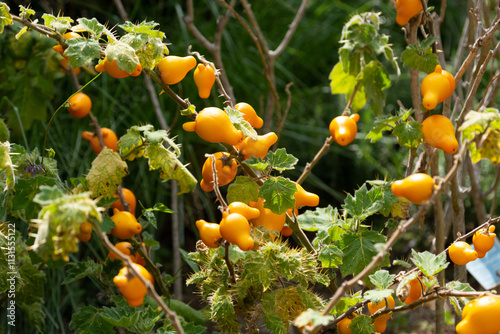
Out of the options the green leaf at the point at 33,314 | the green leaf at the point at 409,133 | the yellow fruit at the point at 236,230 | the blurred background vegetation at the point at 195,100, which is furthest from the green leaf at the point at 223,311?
the blurred background vegetation at the point at 195,100

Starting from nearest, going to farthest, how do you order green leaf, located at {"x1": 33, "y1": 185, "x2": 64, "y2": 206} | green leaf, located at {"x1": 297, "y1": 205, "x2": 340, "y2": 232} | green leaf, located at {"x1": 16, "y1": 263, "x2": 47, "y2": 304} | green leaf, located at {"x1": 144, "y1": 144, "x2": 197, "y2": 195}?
green leaf, located at {"x1": 33, "y1": 185, "x2": 64, "y2": 206} < green leaf, located at {"x1": 144, "y1": 144, "x2": 197, "y2": 195} < green leaf, located at {"x1": 297, "y1": 205, "x2": 340, "y2": 232} < green leaf, located at {"x1": 16, "y1": 263, "x2": 47, "y2": 304}

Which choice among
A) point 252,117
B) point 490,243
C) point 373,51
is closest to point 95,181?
point 252,117

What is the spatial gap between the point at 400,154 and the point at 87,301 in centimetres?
141

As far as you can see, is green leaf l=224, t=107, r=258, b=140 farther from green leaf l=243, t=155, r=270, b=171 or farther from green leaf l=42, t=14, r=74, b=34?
green leaf l=42, t=14, r=74, b=34

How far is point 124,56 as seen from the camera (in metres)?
0.91

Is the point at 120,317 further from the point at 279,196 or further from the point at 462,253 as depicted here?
the point at 462,253

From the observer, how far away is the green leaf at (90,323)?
43.5 inches

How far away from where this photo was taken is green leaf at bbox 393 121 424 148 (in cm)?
103

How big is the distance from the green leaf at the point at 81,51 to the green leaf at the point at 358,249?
0.58 meters

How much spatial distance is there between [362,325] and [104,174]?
569 mm

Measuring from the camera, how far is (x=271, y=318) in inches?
38.1

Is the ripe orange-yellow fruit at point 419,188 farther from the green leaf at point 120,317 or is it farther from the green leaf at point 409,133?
the green leaf at point 120,317

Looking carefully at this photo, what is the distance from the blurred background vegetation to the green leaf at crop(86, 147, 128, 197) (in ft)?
2.21

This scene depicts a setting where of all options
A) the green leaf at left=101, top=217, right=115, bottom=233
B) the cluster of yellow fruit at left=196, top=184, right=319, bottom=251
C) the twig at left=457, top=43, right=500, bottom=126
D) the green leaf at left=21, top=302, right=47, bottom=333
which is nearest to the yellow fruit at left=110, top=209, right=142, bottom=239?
the green leaf at left=101, top=217, right=115, bottom=233
